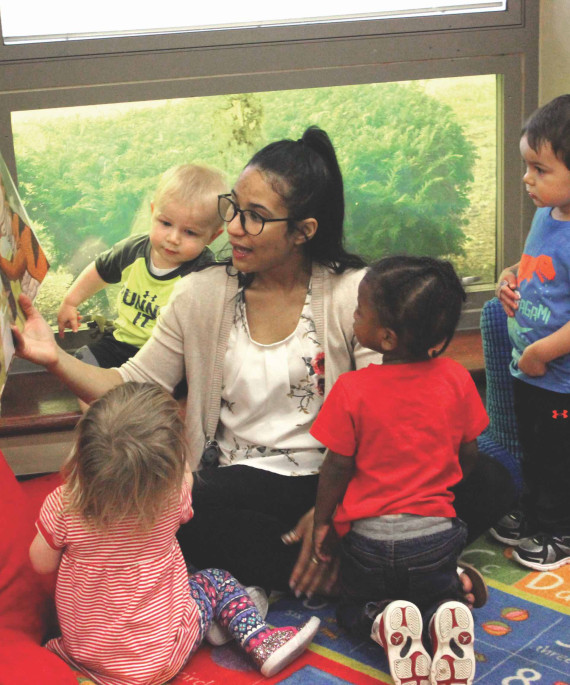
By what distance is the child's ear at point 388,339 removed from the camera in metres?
1.53

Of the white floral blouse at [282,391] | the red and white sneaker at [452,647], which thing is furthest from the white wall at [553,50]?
the red and white sneaker at [452,647]

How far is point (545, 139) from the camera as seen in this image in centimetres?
178

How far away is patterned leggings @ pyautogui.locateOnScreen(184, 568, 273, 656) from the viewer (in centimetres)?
159

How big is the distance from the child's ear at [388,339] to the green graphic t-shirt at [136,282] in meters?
0.91

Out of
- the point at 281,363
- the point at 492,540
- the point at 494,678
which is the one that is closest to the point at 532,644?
the point at 494,678

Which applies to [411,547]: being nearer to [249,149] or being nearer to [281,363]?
[281,363]

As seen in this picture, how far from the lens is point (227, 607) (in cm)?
164

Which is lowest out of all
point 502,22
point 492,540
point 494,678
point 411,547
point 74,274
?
point 492,540

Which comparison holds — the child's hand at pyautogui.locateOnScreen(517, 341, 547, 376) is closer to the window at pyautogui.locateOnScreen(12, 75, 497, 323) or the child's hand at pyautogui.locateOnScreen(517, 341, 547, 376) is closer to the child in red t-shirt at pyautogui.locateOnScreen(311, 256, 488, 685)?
the child in red t-shirt at pyautogui.locateOnScreen(311, 256, 488, 685)

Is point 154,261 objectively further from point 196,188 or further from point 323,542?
point 323,542

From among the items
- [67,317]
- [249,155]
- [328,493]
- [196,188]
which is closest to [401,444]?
[328,493]

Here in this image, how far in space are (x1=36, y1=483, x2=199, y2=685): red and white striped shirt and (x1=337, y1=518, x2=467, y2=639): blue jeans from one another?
14.0 inches

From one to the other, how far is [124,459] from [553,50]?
1999mm

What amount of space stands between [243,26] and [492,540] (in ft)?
5.50
